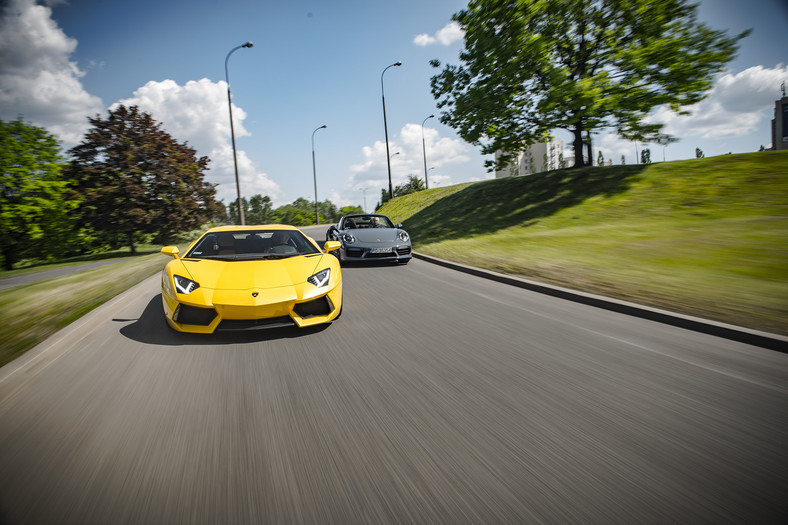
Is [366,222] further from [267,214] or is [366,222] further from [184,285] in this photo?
[267,214]

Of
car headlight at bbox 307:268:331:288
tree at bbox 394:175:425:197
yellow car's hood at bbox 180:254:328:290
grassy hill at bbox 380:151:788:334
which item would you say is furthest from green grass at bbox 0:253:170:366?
tree at bbox 394:175:425:197

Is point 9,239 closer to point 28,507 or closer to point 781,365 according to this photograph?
point 28,507

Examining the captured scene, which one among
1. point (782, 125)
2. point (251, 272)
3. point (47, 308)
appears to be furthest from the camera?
point (782, 125)

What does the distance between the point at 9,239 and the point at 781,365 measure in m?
35.3

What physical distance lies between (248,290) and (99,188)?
23.5 m

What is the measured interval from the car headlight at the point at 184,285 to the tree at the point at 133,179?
21386 mm

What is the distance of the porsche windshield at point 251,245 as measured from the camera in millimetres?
4906

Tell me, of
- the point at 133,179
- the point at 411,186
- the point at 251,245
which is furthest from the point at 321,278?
the point at 411,186

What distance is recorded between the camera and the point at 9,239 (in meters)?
24.8

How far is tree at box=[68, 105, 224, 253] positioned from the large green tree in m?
16.7

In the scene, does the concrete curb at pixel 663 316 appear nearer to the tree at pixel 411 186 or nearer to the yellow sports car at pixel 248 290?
the yellow sports car at pixel 248 290

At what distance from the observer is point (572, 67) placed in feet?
56.1

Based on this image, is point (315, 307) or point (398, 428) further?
point (315, 307)

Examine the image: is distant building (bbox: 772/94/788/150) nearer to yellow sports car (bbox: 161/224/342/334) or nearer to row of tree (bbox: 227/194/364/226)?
yellow sports car (bbox: 161/224/342/334)
